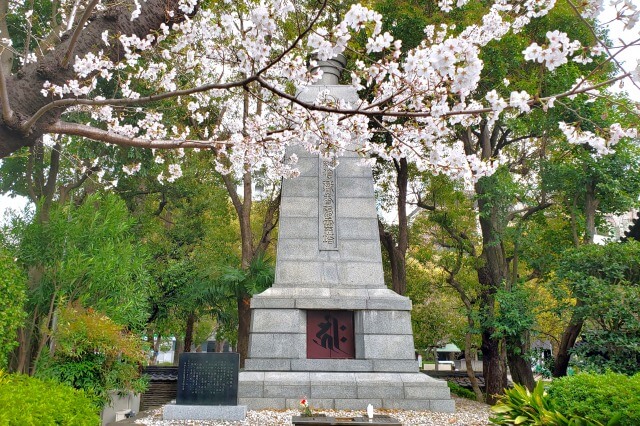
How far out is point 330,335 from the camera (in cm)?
964

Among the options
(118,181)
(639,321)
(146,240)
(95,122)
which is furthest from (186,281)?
(639,321)

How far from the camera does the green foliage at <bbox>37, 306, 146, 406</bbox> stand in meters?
8.02

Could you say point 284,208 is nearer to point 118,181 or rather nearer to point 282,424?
point 282,424

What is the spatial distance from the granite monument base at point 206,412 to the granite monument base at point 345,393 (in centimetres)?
80

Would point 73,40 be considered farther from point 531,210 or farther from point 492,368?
point 492,368

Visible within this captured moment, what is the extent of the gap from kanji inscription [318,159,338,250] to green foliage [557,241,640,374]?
4739 mm

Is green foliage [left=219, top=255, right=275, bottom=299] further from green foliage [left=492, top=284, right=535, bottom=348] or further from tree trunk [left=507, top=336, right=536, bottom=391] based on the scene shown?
tree trunk [left=507, top=336, right=536, bottom=391]

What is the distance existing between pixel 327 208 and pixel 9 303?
19.7 ft

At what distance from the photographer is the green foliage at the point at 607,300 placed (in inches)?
349

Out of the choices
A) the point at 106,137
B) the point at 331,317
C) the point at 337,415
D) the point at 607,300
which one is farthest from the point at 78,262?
the point at 607,300

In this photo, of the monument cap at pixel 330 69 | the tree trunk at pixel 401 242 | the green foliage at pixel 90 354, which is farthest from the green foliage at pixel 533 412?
the tree trunk at pixel 401 242

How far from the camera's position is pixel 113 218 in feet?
33.7

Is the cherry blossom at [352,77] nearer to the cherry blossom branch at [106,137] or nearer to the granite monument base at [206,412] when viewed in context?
the cherry blossom branch at [106,137]

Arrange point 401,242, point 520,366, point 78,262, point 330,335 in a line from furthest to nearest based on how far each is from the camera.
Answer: point 401,242
point 520,366
point 330,335
point 78,262
